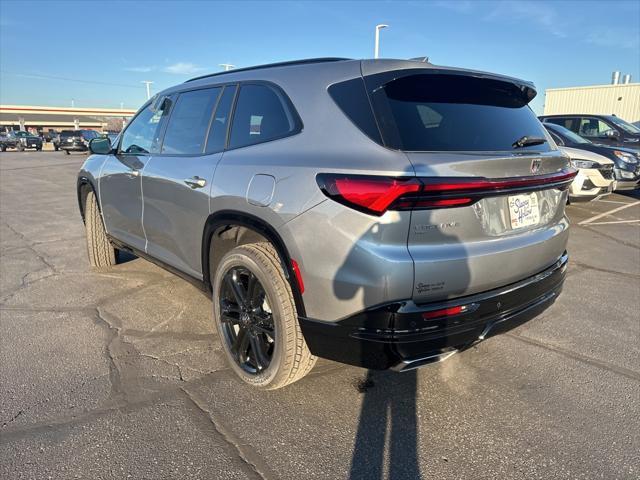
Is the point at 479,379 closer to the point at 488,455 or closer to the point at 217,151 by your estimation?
the point at 488,455

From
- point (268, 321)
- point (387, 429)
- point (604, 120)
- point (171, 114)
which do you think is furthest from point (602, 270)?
point (604, 120)

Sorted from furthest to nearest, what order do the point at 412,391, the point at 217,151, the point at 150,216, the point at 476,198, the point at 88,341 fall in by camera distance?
the point at 150,216 → the point at 88,341 → the point at 217,151 → the point at 412,391 → the point at 476,198

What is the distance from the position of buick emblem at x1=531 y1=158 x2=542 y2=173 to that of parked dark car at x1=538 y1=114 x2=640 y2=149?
9.79 meters

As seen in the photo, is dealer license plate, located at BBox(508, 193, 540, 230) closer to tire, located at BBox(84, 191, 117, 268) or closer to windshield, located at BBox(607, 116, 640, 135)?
tire, located at BBox(84, 191, 117, 268)

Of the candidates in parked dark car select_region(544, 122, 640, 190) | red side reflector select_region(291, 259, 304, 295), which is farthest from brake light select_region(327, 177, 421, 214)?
parked dark car select_region(544, 122, 640, 190)

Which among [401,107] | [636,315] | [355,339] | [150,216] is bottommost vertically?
[636,315]

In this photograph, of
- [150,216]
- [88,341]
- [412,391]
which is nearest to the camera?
[412,391]

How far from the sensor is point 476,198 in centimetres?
216

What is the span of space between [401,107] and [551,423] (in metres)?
1.86

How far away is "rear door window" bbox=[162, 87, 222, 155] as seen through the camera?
329 cm

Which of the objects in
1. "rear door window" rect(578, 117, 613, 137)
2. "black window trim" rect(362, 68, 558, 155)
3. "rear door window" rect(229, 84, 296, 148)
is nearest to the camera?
"black window trim" rect(362, 68, 558, 155)

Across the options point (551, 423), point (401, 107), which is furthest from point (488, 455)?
point (401, 107)

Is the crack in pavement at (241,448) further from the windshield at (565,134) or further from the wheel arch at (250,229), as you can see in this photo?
the windshield at (565,134)

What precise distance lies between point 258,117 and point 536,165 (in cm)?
161
